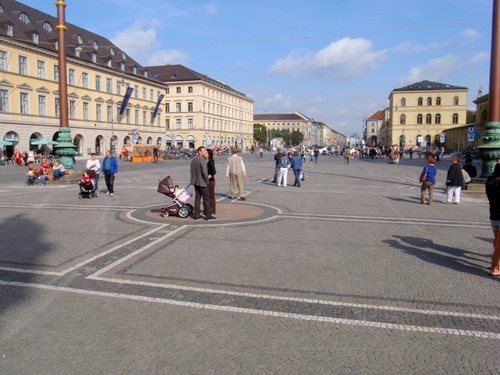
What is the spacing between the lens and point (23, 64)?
1898 inches

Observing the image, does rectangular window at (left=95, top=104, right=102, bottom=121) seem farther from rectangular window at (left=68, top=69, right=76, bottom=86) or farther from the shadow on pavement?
the shadow on pavement

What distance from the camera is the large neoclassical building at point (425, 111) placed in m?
96.4

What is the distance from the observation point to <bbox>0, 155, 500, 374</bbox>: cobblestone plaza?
12.0 feet

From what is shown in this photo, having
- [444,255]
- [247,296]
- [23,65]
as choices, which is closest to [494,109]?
[444,255]

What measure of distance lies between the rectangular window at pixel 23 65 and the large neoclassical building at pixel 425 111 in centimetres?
7534

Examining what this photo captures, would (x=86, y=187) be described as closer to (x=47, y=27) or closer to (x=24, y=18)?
(x=24, y=18)

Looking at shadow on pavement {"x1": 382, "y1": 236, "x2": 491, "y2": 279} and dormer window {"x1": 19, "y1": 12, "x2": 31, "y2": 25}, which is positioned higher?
dormer window {"x1": 19, "y1": 12, "x2": 31, "y2": 25}

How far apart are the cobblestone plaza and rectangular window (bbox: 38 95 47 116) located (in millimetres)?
46365

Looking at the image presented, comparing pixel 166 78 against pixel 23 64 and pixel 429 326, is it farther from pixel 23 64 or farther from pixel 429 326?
pixel 429 326

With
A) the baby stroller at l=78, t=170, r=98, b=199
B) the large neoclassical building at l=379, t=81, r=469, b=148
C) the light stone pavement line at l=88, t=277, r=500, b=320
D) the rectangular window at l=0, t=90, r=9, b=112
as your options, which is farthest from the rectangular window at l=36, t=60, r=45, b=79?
the large neoclassical building at l=379, t=81, r=469, b=148

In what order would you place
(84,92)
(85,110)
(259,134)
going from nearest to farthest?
(84,92)
(85,110)
(259,134)

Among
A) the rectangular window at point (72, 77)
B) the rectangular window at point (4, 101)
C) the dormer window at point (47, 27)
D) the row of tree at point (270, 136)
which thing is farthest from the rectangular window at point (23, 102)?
the row of tree at point (270, 136)

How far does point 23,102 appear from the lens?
4850cm

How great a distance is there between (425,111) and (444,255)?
10012 centimetres
